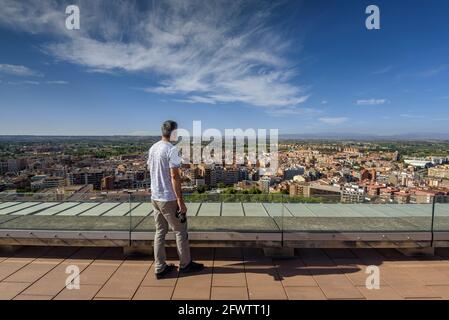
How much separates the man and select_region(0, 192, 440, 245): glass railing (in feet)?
1.21

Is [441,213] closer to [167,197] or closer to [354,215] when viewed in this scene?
[354,215]

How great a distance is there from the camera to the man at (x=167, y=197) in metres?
2.81

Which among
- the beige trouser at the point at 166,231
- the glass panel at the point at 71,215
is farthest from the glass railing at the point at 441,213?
the glass panel at the point at 71,215

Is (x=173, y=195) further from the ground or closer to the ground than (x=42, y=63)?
closer to the ground

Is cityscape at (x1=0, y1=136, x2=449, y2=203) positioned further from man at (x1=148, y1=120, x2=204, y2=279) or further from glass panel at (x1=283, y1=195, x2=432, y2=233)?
man at (x1=148, y1=120, x2=204, y2=279)

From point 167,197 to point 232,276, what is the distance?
1.17 m

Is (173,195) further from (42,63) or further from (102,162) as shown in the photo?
(42,63)

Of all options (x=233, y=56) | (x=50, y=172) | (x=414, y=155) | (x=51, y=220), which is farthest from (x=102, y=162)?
(x=414, y=155)

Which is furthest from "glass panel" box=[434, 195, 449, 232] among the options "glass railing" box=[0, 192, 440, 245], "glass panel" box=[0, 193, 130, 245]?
"glass panel" box=[0, 193, 130, 245]

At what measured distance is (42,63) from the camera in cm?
1723

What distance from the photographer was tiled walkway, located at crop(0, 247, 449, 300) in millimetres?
2555

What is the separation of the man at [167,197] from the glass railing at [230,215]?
0.37 m

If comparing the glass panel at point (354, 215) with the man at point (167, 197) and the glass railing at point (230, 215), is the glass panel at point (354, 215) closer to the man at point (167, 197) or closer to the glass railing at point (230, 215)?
the glass railing at point (230, 215)

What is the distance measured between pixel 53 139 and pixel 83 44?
414 inches
